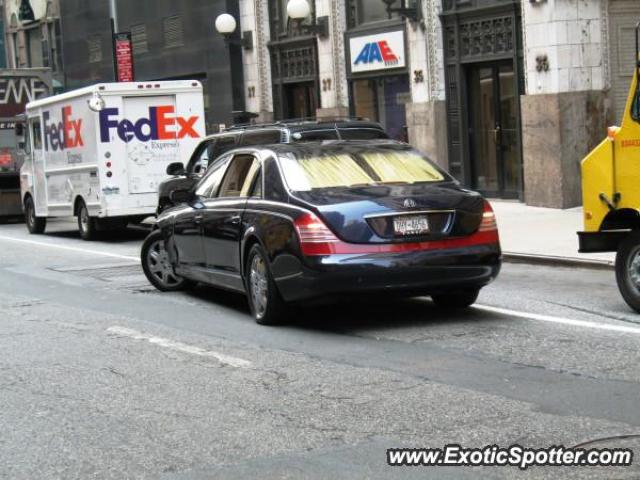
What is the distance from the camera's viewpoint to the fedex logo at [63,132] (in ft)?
70.9

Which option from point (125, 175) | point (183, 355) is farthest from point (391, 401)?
point (125, 175)

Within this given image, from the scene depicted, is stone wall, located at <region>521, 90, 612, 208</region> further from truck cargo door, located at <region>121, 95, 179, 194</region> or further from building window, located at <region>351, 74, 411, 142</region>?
truck cargo door, located at <region>121, 95, 179, 194</region>

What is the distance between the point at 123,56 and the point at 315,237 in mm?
19594

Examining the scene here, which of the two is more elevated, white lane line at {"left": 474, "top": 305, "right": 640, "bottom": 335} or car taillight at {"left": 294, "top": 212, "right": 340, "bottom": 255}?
car taillight at {"left": 294, "top": 212, "right": 340, "bottom": 255}

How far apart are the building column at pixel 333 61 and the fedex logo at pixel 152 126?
6.04 metres

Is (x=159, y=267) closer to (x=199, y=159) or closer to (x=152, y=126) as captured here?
(x=199, y=159)

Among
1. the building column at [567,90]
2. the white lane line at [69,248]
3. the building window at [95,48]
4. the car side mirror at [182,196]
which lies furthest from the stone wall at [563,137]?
the building window at [95,48]

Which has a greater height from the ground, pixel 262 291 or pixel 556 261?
pixel 262 291

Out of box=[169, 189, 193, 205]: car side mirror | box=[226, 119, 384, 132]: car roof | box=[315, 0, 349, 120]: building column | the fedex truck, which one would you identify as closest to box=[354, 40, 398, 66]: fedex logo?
box=[315, 0, 349, 120]: building column

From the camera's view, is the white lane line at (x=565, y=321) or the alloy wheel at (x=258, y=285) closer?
the white lane line at (x=565, y=321)

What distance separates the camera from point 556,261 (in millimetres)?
14430

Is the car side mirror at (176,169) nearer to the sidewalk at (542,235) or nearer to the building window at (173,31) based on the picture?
the sidewalk at (542,235)

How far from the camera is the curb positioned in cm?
1360

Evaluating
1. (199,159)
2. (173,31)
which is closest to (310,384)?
(199,159)
